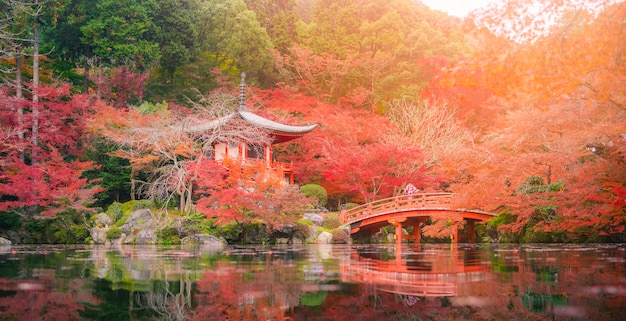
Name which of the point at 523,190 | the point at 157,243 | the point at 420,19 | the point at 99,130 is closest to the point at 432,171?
the point at 523,190

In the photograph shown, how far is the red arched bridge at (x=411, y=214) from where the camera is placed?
2073 centimetres

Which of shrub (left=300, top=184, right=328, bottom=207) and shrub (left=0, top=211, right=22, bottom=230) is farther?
shrub (left=300, top=184, right=328, bottom=207)

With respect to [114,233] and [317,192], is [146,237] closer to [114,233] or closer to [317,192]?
[114,233]

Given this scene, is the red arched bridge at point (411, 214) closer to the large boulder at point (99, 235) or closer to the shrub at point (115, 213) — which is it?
the shrub at point (115, 213)

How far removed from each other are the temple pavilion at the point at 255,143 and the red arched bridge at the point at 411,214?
4.41 m

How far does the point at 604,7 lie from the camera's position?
674cm

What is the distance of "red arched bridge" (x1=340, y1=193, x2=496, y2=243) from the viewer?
20734 mm

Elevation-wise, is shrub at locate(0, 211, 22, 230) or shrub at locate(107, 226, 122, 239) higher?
shrub at locate(0, 211, 22, 230)

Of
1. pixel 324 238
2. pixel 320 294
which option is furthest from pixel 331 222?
pixel 320 294

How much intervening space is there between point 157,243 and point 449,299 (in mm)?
16108

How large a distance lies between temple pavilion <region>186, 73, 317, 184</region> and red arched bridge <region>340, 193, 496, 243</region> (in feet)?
14.5

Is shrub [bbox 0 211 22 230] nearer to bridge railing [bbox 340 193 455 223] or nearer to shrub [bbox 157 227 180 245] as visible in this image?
shrub [bbox 157 227 180 245]

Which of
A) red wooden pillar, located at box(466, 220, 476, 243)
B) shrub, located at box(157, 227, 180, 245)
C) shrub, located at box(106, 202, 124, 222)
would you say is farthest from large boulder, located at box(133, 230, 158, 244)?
red wooden pillar, located at box(466, 220, 476, 243)

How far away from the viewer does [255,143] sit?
82.4ft
